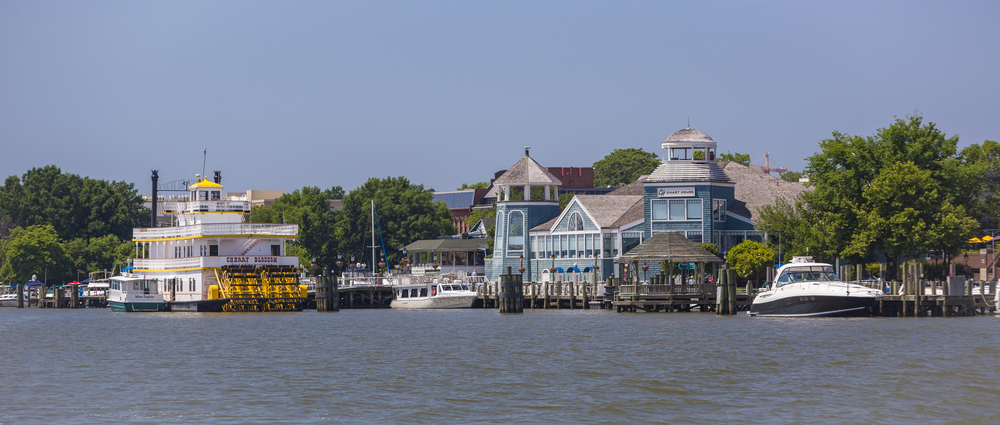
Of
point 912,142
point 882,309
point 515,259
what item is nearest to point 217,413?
point 882,309

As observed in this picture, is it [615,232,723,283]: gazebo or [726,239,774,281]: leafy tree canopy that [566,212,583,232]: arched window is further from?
[615,232,723,283]: gazebo

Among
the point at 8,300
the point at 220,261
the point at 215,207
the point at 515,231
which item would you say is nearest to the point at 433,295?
the point at 515,231

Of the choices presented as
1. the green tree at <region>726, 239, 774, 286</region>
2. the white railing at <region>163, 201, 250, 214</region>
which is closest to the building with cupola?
the green tree at <region>726, 239, 774, 286</region>

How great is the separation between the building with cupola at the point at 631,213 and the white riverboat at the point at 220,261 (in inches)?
838

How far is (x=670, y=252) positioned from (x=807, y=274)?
1191 cm

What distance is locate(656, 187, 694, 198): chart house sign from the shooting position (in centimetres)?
8269

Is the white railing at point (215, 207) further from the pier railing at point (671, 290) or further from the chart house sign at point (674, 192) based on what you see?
the chart house sign at point (674, 192)

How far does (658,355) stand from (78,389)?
1926 centimetres

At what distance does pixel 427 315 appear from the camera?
73.9 m

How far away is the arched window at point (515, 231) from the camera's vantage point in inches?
3637

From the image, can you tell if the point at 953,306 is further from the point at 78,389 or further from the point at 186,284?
the point at 186,284

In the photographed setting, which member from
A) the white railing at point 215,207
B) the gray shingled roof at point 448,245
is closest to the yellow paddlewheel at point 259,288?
the white railing at point 215,207

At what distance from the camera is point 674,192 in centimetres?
8300

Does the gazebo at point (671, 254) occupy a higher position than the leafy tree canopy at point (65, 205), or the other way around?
the leafy tree canopy at point (65, 205)
